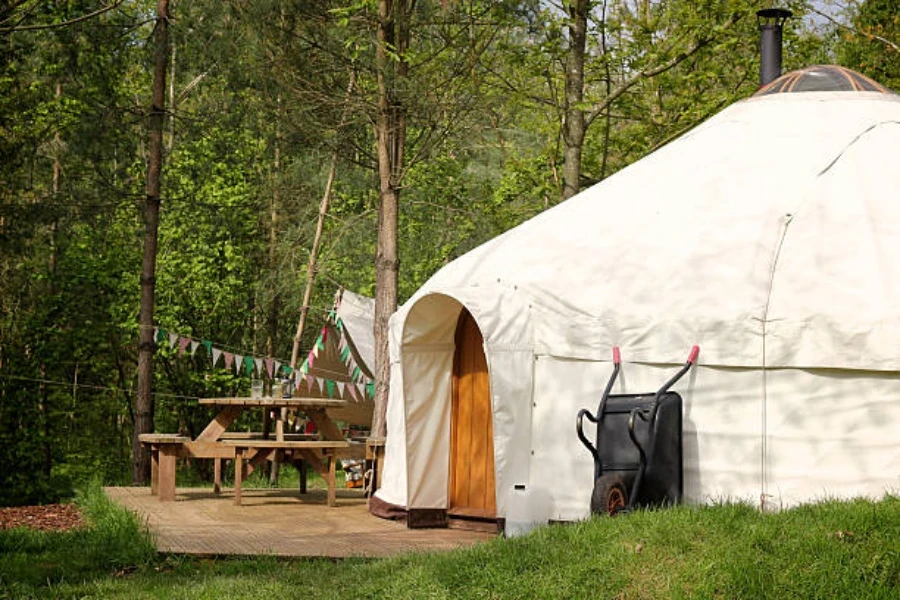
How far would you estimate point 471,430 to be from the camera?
777 cm

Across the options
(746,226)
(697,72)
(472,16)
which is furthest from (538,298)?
(697,72)

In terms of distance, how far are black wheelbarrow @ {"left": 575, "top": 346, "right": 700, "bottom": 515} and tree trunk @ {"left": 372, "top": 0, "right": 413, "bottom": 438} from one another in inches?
147

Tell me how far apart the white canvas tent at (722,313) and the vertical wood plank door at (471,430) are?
0.49 feet

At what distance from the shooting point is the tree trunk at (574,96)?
414 inches

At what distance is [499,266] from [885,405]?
7.80ft

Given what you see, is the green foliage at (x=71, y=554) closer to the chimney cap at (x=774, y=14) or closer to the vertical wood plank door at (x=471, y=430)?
the vertical wood plank door at (x=471, y=430)

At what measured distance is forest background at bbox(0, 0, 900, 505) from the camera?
1035 centimetres

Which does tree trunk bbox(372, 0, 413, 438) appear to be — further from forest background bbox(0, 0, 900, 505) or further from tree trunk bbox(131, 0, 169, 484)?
tree trunk bbox(131, 0, 169, 484)

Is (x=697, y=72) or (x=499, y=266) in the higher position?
(x=697, y=72)

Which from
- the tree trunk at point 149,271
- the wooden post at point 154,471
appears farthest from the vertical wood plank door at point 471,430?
the tree trunk at point 149,271

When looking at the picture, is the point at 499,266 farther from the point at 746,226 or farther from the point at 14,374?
the point at 14,374

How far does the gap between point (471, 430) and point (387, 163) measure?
312 cm

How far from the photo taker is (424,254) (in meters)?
17.9

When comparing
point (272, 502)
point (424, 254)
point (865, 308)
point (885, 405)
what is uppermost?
point (424, 254)
